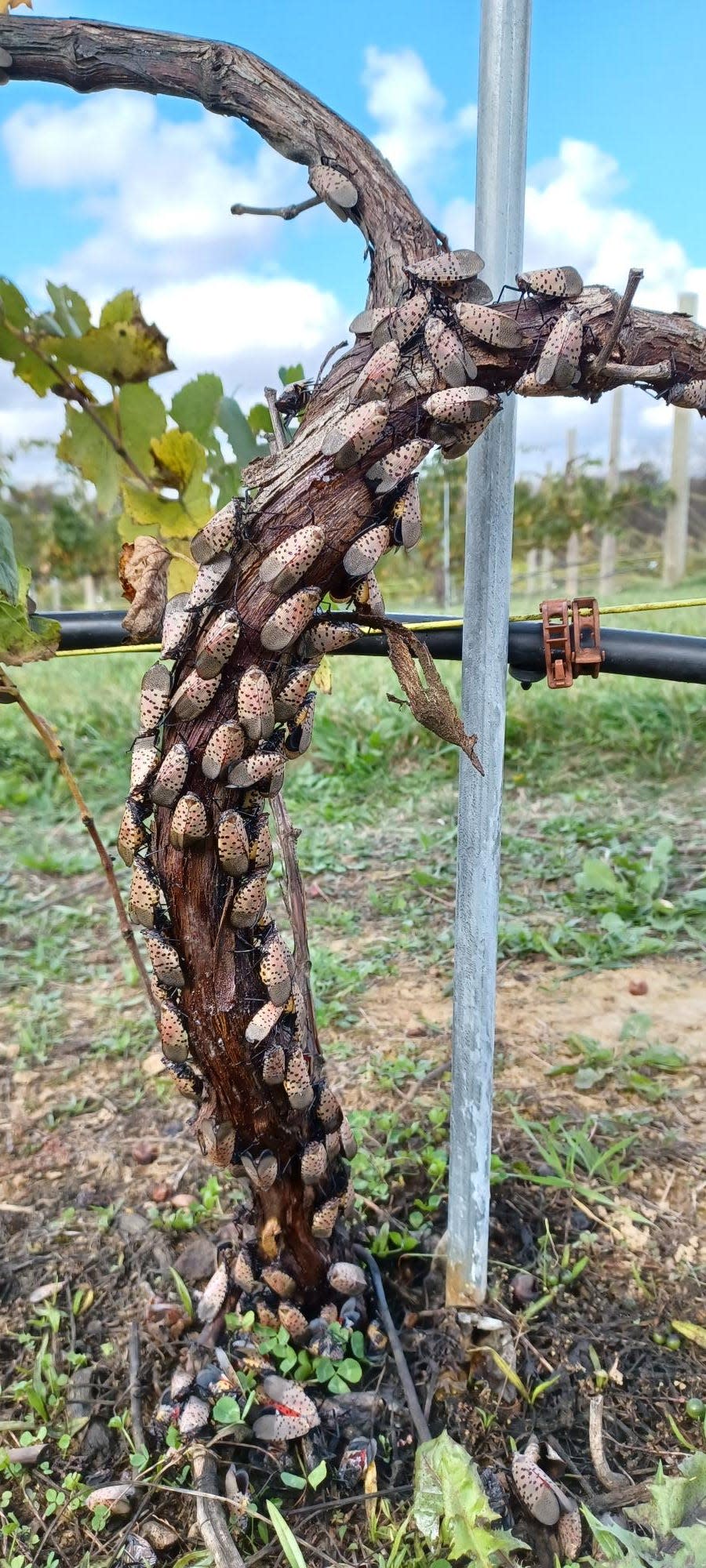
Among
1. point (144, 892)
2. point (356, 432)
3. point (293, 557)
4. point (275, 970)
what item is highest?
point (356, 432)

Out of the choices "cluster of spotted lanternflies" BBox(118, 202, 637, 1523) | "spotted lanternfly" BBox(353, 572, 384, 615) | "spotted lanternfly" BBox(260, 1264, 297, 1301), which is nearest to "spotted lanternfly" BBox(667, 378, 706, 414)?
"cluster of spotted lanternflies" BBox(118, 202, 637, 1523)

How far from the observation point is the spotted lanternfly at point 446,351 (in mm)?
825

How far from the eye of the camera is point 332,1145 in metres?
1.23

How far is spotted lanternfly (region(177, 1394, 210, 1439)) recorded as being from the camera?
3.84 feet

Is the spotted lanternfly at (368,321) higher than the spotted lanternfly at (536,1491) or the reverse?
higher

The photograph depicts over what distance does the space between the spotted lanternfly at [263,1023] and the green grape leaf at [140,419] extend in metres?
0.82

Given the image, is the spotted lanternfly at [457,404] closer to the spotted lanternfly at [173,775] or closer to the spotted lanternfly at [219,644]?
the spotted lanternfly at [219,644]

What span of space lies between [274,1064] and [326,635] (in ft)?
1.71

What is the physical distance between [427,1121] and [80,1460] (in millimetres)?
766

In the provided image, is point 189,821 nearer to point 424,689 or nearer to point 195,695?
point 195,695

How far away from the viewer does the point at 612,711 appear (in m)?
3.91

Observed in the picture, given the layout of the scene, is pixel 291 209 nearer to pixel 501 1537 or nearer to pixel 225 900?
pixel 225 900

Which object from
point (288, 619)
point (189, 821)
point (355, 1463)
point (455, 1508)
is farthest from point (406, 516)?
point (355, 1463)

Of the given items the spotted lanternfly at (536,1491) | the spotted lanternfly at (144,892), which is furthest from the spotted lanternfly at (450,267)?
the spotted lanternfly at (536,1491)
